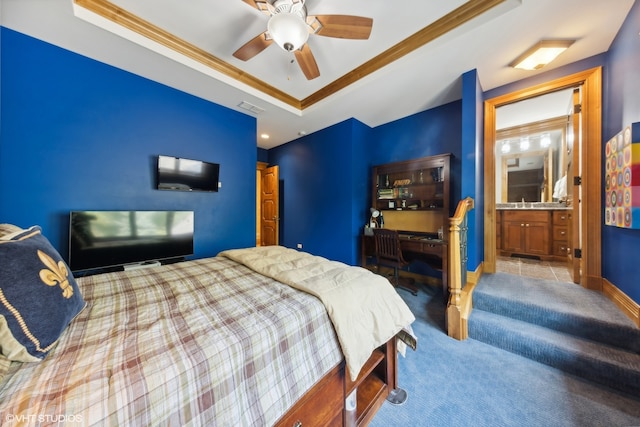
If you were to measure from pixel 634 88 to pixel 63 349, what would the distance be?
12.0ft

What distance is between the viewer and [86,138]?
2.12 metres

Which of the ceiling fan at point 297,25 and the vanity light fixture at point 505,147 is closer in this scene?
the ceiling fan at point 297,25

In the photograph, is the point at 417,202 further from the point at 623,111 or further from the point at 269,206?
the point at 269,206

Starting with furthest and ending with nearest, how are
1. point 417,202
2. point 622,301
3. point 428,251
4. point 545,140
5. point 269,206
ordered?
point 269,206 → point 545,140 → point 417,202 → point 428,251 → point 622,301

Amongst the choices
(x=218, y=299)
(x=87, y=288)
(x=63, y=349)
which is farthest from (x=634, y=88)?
(x=87, y=288)

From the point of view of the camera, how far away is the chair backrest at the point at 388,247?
2904mm

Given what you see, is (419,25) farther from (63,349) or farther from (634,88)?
(63,349)

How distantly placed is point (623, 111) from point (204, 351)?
3341mm

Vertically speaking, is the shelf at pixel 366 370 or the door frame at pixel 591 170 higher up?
the door frame at pixel 591 170

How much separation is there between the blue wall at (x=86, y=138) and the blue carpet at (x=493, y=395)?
2713 mm

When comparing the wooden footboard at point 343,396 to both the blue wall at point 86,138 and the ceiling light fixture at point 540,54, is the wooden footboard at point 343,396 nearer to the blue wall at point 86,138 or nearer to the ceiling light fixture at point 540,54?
the blue wall at point 86,138

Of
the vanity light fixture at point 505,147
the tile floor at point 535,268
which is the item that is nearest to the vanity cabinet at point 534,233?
the tile floor at point 535,268

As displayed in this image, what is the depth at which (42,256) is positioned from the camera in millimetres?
834

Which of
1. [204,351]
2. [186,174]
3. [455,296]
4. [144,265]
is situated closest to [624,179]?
[455,296]
